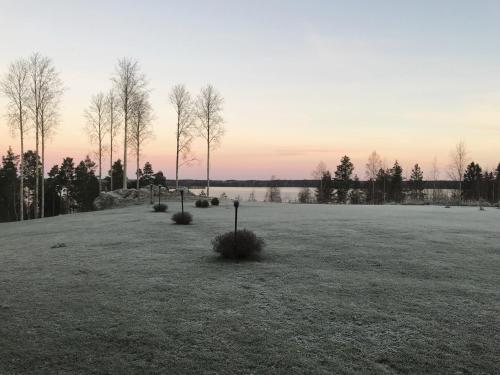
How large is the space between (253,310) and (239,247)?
3492mm

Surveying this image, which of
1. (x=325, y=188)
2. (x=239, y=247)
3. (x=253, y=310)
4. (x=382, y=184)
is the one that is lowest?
(x=253, y=310)

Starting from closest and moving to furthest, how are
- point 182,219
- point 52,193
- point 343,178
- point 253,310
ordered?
point 253,310 < point 182,219 < point 52,193 < point 343,178

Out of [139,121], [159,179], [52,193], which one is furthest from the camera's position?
[159,179]

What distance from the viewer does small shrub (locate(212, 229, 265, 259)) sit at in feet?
29.6

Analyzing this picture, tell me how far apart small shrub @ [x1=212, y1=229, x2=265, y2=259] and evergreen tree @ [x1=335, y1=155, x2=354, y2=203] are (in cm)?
6761

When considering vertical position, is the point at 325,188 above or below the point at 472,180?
below

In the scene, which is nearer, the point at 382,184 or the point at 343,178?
the point at 343,178

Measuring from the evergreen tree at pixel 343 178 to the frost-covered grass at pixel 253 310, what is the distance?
65.2 metres

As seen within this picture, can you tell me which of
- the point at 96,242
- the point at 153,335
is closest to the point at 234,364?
the point at 153,335

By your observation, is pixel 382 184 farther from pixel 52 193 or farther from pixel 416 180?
pixel 52 193

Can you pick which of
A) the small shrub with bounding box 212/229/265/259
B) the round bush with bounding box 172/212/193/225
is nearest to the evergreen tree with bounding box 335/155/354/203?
the round bush with bounding box 172/212/193/225

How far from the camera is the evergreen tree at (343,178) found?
74.6 m

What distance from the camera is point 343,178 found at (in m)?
75.8

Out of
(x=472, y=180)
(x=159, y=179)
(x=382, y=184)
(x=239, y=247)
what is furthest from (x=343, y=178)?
(x=239, y=247)
